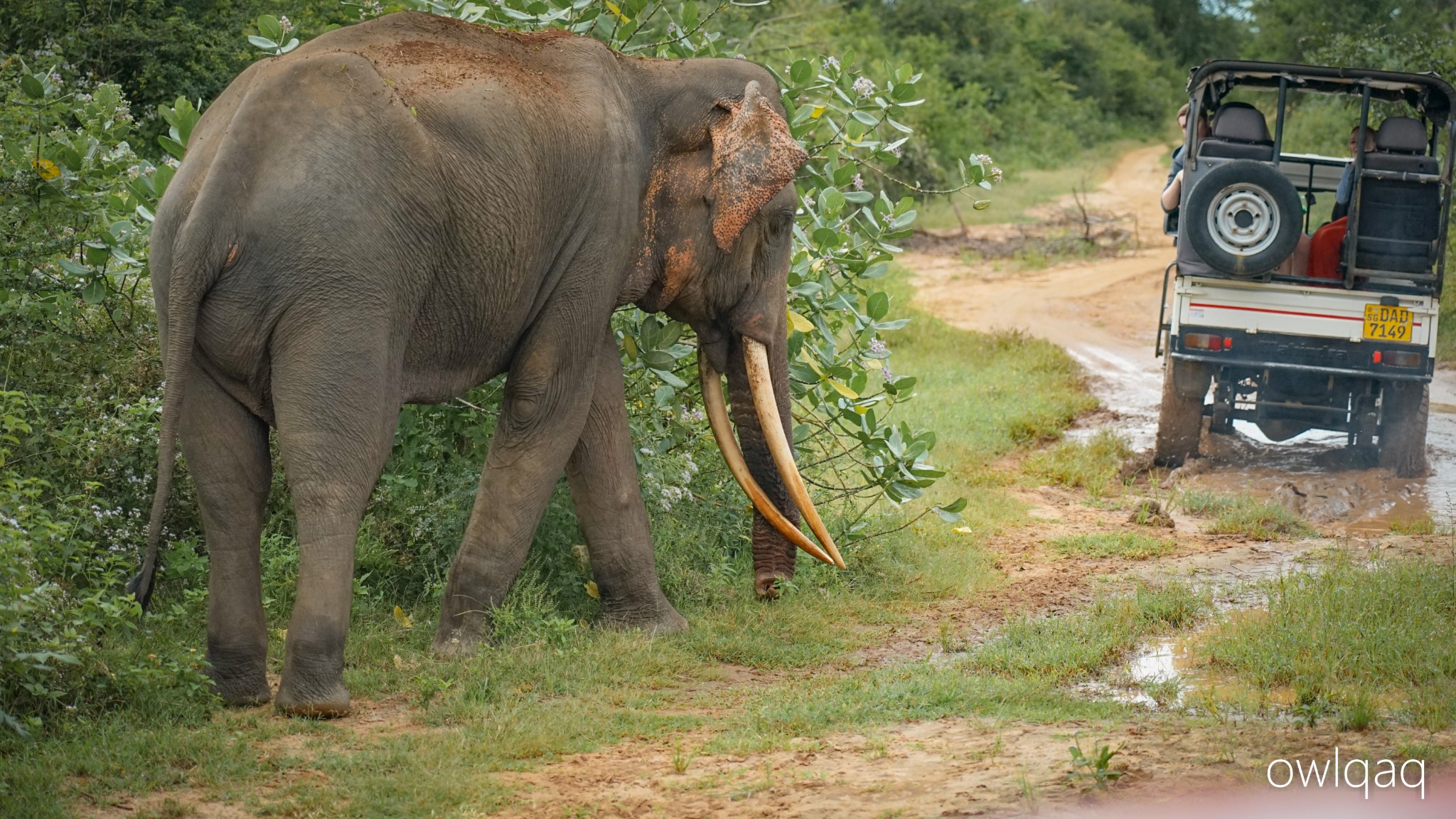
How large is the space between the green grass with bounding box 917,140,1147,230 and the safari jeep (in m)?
11.6

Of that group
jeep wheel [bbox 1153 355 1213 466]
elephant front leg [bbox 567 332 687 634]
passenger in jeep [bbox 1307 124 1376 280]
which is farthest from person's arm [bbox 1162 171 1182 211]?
elephant front leg [bbox 567 332 687 634]

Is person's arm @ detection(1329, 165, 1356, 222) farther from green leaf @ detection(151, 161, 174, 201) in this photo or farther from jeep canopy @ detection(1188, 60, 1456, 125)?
green leaf @ detection(151, 161, 174, 201)

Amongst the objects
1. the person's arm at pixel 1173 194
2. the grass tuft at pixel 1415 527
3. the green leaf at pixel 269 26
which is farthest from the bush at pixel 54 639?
the person's arm at pixel 1173 194

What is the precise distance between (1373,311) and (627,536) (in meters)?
5.93

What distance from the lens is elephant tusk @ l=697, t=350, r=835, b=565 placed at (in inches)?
250

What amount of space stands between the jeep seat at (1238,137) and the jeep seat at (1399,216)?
679 mm

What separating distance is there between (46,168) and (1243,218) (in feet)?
23.0

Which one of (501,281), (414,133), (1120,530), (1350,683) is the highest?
(414,133)

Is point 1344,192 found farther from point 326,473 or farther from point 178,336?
point 178,336

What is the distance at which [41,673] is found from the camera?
477cm

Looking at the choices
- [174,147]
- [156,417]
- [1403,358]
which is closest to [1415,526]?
[1403,358]

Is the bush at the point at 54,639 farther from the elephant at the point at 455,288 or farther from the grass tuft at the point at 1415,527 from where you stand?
the grass tuft at the point at 1415,527

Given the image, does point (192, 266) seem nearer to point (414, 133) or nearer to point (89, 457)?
point (414, 133)

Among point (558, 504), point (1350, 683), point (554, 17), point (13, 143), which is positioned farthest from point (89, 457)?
point (1350, 683)
